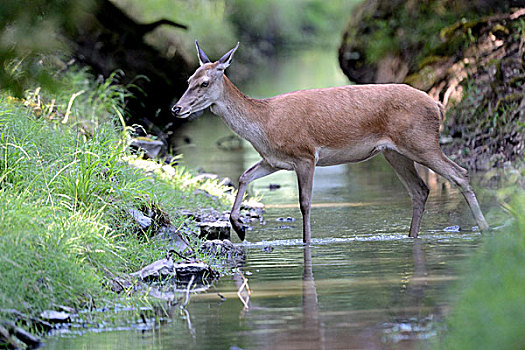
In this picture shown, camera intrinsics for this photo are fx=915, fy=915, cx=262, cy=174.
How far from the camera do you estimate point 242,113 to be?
32.5 ft

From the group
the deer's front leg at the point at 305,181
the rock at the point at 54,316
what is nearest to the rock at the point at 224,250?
the deer's front leg at the point at 305,181

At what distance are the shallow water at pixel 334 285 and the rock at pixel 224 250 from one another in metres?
0.11

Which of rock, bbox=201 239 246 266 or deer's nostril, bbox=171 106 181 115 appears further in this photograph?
deer's nostril, bbox=171 106 181 115

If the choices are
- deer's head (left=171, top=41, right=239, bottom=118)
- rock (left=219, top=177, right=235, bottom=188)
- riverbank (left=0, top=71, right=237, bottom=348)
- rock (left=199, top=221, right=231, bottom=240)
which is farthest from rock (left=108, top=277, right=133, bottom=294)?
rock (left=219, top=177, right=235, bottom=188)

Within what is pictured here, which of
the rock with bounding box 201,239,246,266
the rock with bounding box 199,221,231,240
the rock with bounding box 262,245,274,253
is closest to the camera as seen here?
the rock with bounding box 201,239,246,266

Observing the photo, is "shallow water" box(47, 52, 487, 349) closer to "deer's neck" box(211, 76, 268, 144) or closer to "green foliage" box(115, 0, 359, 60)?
"deer's neck" box(211, 76, 268, 144)

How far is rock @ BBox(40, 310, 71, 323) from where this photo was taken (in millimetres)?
5961

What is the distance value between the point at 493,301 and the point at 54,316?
2.92 m

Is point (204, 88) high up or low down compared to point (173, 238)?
up

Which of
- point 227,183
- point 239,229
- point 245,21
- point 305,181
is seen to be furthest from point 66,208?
point 245,21

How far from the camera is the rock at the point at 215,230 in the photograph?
9.45 meters

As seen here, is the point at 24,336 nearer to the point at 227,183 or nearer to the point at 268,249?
the point at 268,249

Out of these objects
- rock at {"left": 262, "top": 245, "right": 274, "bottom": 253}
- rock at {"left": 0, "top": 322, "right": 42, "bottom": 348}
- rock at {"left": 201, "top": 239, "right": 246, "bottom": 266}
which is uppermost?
rock at {"left": 0, "top": 322, "right": 42, "bottom": 348}

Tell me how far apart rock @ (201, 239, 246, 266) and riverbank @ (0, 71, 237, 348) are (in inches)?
4.9
